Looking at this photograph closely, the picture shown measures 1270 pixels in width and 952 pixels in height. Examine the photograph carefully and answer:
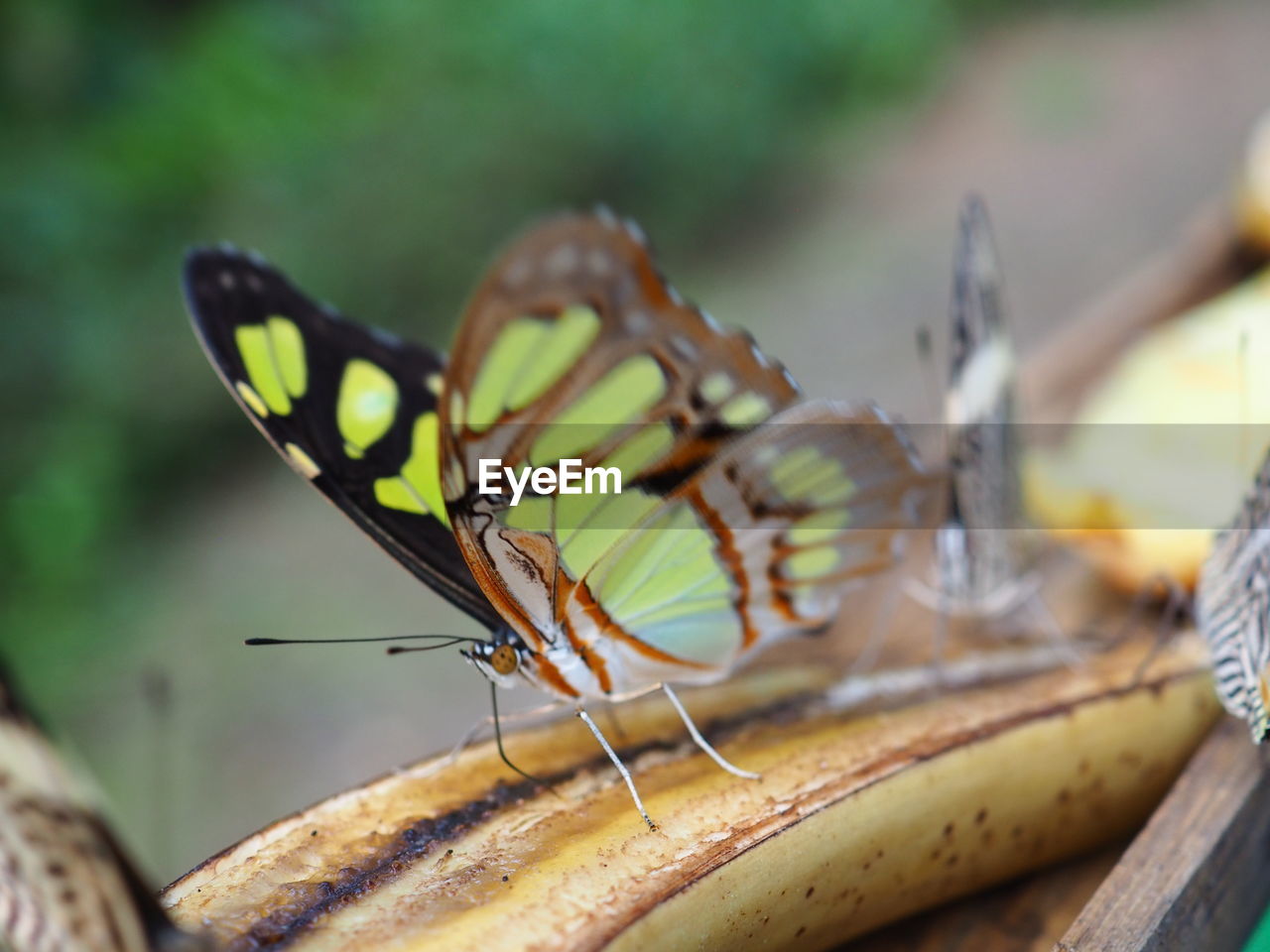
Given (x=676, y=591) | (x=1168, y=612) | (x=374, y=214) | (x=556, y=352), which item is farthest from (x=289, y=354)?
(x=374, y=214)

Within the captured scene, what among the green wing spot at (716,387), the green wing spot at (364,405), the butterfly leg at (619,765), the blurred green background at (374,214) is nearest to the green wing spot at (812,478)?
the green wing spot at (716,387)

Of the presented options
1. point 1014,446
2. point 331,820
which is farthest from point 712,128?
point 331,820

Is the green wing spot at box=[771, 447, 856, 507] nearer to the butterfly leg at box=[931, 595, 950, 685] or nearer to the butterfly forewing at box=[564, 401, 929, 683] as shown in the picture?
the butterfly forewing at box=[564, 401, 929, 683]

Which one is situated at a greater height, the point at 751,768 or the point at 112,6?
the point at 112,6

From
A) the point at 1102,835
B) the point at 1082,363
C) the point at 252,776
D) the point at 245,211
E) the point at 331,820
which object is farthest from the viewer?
the point at 245,211

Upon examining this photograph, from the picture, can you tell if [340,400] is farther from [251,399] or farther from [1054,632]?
[1054,632]

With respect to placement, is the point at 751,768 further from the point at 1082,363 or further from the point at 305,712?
the point at 305,712

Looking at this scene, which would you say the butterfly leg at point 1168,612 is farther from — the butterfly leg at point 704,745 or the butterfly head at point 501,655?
the butterfly head at point 501,655
